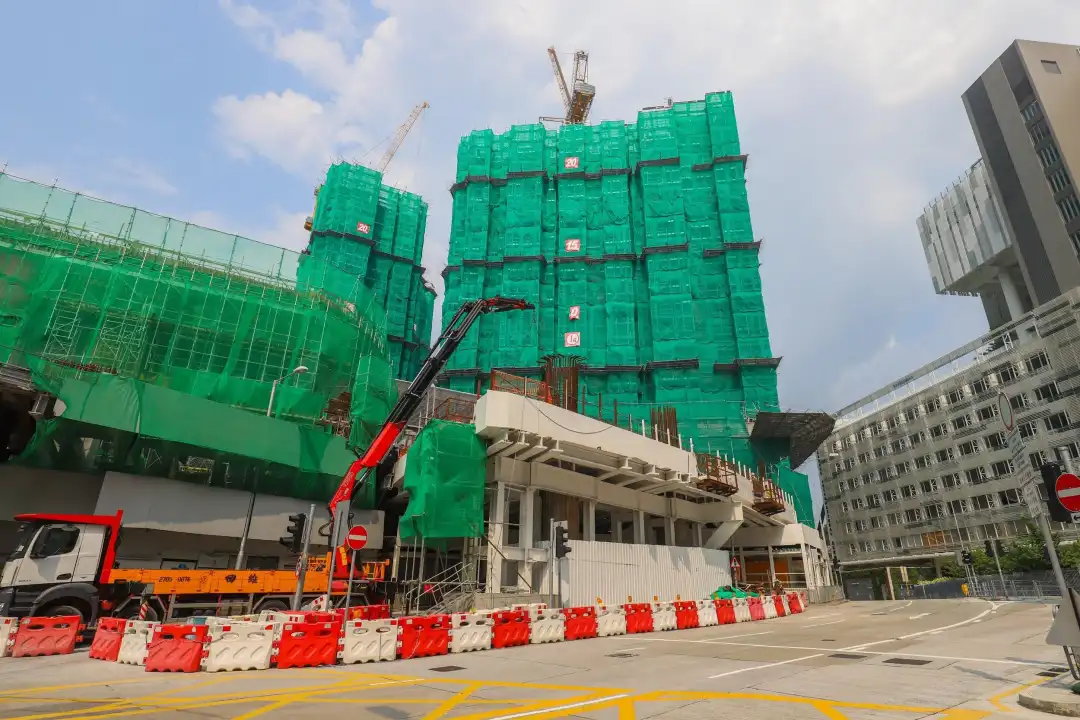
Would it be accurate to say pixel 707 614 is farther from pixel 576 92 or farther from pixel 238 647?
pixel 576 92

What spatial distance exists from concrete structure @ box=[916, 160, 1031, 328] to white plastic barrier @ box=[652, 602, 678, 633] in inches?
2754

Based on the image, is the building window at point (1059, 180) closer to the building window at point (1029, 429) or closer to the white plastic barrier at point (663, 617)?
the building window at point (1029, 429)

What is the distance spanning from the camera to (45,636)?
12.2 metres

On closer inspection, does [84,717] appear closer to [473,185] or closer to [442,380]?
[442,380]

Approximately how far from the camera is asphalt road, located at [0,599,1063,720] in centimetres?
660

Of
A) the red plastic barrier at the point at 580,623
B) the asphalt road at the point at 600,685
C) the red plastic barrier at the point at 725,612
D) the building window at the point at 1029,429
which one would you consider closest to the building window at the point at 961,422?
the building window at the point at 1029,429

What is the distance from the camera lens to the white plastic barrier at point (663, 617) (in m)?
17.5

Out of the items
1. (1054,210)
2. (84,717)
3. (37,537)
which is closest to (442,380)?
(37,537)

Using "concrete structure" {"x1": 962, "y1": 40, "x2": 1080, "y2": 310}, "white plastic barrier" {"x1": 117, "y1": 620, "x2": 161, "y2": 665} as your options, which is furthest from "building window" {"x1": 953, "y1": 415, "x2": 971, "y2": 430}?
"white plastic barrier" {"x1": 117, "y1": 620, "x2": 161, "y2": 665}

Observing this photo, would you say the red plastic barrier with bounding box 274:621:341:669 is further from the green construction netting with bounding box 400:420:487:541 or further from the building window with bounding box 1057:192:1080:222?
the building window with bounding box 1057:192:1080:222

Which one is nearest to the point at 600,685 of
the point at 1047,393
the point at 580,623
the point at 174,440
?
the point at 580,623

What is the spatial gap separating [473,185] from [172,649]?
180 feet

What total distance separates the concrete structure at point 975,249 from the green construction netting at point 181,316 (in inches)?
2902

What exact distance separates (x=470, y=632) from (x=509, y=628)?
117cm
